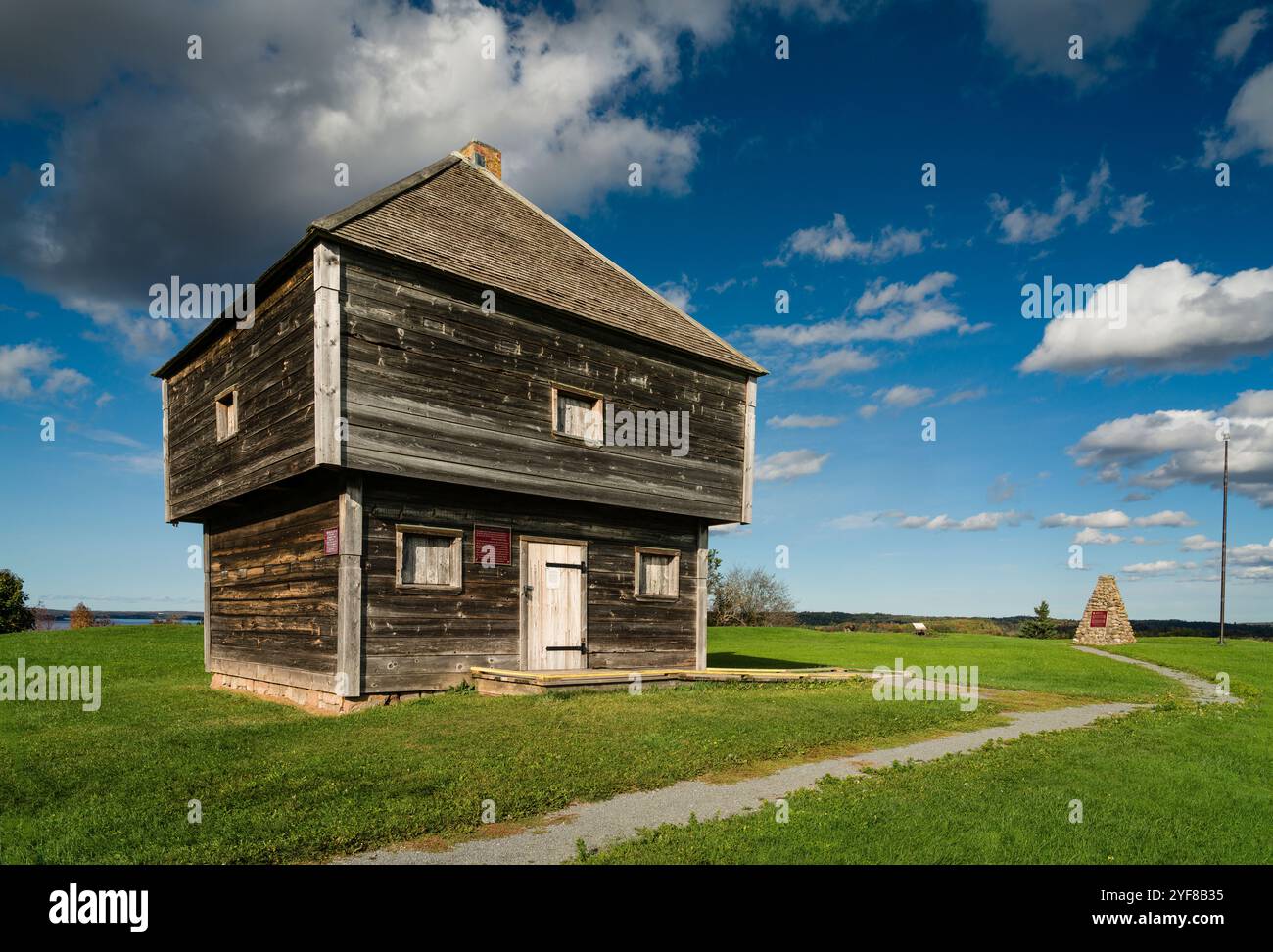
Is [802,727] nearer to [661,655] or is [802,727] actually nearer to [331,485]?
[661,655]

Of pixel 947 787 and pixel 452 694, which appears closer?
pixel 947 787

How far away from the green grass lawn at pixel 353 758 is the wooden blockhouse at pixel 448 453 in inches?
70.7

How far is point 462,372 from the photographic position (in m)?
15.1

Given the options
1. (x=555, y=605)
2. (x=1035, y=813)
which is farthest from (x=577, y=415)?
(x=1035, y=813)

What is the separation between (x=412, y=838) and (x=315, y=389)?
9.14 m

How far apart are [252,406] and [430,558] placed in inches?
195

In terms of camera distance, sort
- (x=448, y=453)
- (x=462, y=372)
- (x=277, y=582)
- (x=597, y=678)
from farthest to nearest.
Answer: (x=277, y=582) < (x=597, y=678) < (x=462, y=372) < (x=448, y=453)

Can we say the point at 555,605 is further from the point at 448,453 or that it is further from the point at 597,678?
the point at 448,453

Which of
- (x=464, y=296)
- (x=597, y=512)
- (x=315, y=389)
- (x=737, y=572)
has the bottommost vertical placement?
(x=737, y=572)

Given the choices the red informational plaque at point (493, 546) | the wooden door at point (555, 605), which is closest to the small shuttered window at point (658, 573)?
the wooden door at point (555, 605)

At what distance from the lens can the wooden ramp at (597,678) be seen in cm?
1437

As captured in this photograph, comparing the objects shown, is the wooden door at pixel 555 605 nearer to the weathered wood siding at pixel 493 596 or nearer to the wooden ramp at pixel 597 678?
the weathered wood siding at pixel 493 596

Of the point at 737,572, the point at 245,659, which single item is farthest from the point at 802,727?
the point at 737,572
